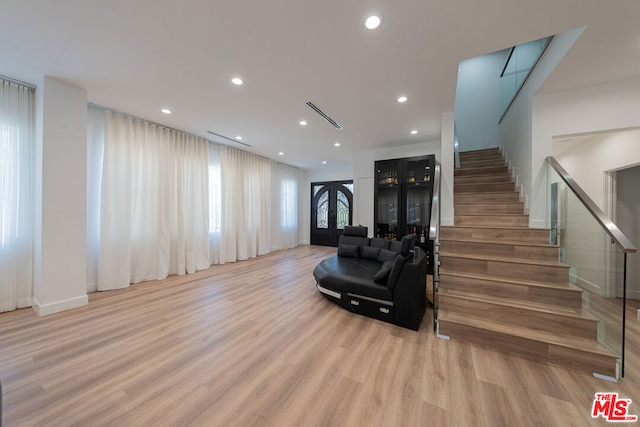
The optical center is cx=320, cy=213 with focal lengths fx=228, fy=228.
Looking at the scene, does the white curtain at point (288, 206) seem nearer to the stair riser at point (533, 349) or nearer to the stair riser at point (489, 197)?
the stair riser at point (489, 197)

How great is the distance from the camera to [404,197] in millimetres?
5281

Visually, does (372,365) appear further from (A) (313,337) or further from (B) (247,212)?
(B) (247,212)

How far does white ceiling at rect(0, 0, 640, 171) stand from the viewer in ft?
6.11

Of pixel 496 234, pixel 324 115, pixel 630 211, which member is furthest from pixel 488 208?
pixel 324 115

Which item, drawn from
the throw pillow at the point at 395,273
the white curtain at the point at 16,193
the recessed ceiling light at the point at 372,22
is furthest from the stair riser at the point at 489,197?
the white curtain at the point at 16,193

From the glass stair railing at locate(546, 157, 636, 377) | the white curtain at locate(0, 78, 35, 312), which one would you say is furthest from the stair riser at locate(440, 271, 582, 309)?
the white curtain at locate(0, 78, 35, 312)

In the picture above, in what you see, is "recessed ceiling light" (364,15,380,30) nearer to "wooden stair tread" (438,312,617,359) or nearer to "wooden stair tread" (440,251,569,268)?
"wooden stair tread" (440,251,569,268)

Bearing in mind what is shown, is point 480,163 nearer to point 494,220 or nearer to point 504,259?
point 494,220

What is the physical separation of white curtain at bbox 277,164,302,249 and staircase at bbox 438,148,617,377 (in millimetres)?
5481

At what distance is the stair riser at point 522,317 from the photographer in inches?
82.6

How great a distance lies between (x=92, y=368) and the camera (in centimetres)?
192

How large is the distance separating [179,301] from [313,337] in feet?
7.05

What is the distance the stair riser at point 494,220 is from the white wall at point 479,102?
326cm

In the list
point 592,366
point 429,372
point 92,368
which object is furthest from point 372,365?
point 92,368
